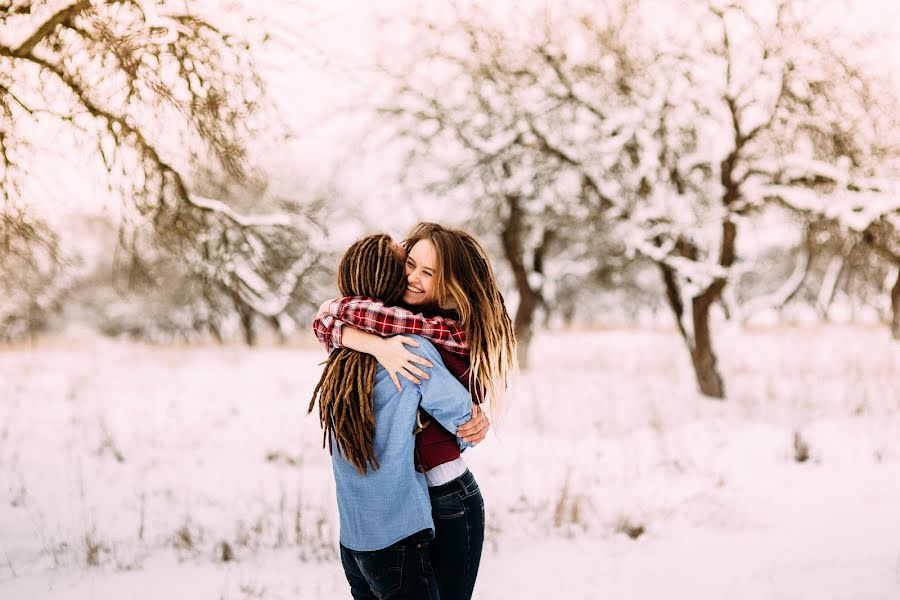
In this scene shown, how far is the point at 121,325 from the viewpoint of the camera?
35656 mm

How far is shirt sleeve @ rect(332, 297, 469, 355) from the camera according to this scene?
1.84 m

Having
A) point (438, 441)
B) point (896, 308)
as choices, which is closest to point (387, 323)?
point (438, 441)

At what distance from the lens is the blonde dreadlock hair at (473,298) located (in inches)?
77.9

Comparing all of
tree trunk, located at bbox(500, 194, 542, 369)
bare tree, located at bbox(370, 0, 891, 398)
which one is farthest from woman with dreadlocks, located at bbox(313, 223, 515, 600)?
tree trunk, located at bbox(500, 194, 542, 369)

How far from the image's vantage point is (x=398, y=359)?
1.79 m

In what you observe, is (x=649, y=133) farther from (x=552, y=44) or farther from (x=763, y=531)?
(x=763, y=531)

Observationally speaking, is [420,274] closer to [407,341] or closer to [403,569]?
[407,341]

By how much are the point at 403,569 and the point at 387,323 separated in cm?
69

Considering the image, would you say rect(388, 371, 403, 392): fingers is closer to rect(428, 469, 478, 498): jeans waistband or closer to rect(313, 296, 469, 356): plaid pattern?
rect(313, 296, 469, 356): plaid pattern

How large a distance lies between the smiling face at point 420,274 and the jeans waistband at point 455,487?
0.55 metres

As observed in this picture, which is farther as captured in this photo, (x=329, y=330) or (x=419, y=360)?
(x=329, y=330)

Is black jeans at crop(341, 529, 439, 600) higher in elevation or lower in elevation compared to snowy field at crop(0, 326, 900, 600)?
higher

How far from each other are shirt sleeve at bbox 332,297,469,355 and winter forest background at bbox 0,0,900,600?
2191mm

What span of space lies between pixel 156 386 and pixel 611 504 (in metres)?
7.54
